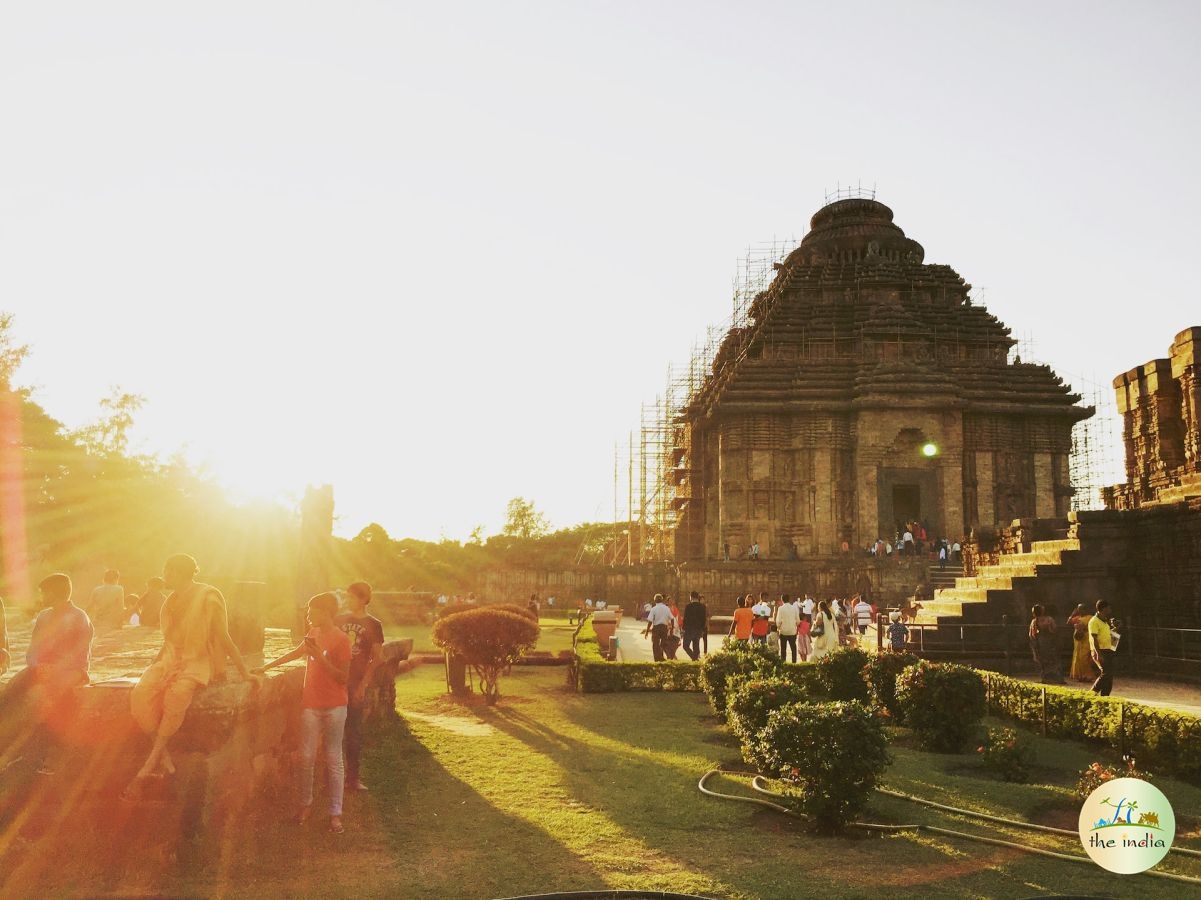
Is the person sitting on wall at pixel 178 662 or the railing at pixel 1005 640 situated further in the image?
the railing at pixel 1005 640

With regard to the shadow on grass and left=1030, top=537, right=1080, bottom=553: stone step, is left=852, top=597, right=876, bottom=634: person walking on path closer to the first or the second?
left=1030, top=537, right=1080, bottom=553: stone step

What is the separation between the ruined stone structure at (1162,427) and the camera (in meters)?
15.5

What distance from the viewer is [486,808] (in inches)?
294

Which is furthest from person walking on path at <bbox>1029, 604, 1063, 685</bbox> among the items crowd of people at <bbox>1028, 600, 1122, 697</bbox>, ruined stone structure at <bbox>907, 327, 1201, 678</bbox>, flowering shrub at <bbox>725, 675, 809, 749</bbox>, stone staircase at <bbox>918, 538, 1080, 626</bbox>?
flowering shrub at <bbox>725, 675, 809, 749</bbox>

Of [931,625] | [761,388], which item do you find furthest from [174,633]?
[761,388]

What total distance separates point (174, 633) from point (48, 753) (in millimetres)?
1195

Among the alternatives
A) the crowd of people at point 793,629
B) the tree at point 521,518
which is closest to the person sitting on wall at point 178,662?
the crowd of people at point 793,629

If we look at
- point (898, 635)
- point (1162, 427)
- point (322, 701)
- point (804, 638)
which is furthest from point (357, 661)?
point (1162, 427)

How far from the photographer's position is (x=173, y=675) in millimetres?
6027

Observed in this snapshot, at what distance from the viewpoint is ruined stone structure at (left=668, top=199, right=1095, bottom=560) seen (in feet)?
122

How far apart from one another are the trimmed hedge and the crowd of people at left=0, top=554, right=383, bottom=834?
7.49m

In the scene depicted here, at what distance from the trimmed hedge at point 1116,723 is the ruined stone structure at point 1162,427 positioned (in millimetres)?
6053

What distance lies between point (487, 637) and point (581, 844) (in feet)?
24.2

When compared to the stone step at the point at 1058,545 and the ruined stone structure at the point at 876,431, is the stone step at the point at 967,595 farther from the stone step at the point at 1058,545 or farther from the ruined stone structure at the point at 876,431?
the ruined stone structure at the point at 876,431
